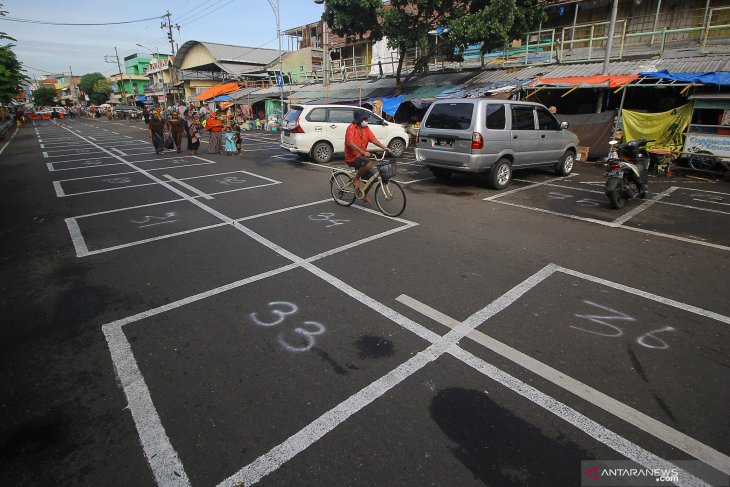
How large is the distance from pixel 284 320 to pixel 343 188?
4329 millimetres

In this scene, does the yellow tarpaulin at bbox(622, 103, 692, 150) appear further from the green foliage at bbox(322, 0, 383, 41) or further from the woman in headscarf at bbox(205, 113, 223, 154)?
the woman in headscarf at bbox(205, 113, 223, 154)

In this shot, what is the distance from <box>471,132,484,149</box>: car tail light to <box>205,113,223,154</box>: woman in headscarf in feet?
37.4

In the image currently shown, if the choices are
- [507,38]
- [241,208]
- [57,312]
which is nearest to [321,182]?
[241,208]

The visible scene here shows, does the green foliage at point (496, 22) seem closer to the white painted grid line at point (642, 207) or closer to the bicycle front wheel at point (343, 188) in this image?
the white painted grid line at point (642, 207)

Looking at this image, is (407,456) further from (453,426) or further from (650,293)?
(650,293)

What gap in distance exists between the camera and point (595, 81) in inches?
510

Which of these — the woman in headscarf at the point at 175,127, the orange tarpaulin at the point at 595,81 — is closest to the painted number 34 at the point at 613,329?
the orange tarpaulin at the point at 595,81

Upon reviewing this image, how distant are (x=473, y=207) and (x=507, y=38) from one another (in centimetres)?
1242

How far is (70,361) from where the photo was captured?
3.24 m

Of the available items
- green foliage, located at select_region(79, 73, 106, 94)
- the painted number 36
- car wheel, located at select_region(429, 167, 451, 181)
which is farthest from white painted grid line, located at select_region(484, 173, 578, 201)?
green foliage, located at select_region(79, 73, 106, 94)

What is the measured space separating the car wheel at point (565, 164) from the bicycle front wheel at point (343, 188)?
235 inches

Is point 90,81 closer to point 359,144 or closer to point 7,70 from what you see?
point 7,70

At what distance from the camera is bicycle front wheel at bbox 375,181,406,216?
7102 millimetres

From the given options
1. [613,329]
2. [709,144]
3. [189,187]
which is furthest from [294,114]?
[709,144]
